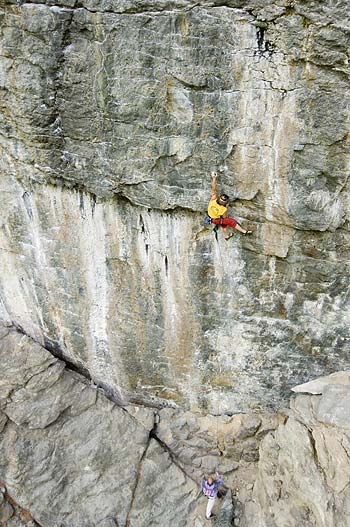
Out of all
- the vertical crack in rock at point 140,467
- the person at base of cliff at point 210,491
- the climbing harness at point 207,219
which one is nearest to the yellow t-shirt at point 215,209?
the climbing harness at point 207,219

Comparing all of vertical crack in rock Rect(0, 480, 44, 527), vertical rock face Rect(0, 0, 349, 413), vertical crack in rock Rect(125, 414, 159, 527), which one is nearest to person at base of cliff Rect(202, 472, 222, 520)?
vertical crack in rock Rect(125, 414, 159, 527)

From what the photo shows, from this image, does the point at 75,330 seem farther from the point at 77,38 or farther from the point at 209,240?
the point at 77,38

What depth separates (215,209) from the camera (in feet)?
23.4

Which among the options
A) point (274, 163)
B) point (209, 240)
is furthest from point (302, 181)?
point (209, 240)

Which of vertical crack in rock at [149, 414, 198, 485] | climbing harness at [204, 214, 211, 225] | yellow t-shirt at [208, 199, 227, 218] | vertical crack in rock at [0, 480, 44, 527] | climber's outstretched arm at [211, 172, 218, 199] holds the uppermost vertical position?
climber's outstretched arm at [211, 172, 218, 199]

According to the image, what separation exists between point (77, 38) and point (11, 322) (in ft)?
20.3

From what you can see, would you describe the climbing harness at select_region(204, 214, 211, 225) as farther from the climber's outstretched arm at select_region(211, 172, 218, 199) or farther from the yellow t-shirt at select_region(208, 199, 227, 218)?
the climber's outstretched arm at select_region(211, 172, 218, 199)

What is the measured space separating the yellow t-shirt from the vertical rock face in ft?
0.78

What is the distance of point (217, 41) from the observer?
604 cm

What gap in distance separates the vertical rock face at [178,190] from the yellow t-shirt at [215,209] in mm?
239

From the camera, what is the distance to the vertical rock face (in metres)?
6.12

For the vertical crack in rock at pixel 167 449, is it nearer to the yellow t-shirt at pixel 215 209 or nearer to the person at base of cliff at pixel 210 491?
the person at base of cliff at pixel 210 491

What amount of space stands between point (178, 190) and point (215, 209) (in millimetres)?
674

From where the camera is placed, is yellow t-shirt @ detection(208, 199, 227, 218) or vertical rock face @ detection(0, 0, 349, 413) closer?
vertical rock face @ detection(0, 0, 349, 413)
